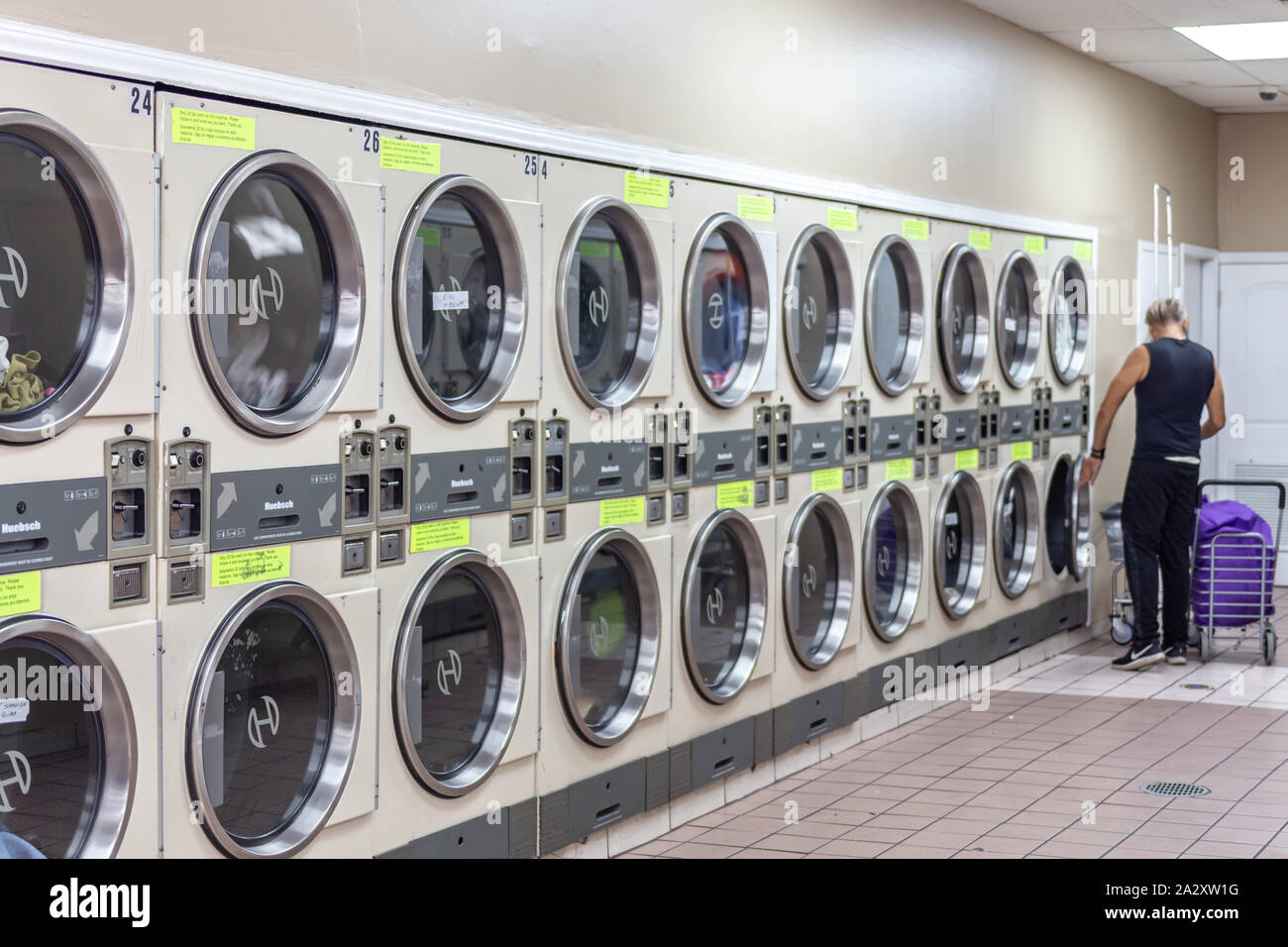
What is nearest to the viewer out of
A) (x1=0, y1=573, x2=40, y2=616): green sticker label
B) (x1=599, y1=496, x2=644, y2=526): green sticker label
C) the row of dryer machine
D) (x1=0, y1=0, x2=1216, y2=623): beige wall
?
(x1=0, y1=573, x2=40, y2=616): green sticker label

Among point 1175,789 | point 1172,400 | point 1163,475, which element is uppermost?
point 1172,400

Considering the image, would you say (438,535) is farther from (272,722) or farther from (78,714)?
(78,714)

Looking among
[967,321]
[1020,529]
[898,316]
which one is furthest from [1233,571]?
[898,316]

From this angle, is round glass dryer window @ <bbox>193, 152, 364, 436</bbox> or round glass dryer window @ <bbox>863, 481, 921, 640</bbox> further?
round glass dryer window @ <bbox>863, 481, 921, 640</bbox>

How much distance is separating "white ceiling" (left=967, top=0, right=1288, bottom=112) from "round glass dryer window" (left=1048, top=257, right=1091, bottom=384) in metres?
1.21

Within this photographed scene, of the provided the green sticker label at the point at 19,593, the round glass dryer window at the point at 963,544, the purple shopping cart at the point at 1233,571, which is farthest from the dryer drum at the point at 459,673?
the purple shopping cart at the point at 1233,571

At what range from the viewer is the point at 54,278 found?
285 centimetres

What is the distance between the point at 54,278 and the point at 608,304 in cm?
201

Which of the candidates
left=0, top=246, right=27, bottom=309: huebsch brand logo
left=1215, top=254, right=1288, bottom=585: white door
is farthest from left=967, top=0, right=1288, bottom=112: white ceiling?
left=0, top=246, right=27, bottom=309: huebsch brand logo

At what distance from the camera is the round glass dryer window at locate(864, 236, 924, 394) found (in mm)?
6293

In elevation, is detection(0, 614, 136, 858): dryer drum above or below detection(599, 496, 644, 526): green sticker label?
below

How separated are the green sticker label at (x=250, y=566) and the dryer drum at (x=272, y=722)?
0.03 m

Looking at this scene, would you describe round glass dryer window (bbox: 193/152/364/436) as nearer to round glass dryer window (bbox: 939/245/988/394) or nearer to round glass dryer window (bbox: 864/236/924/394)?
round glass dryer window (bbox: 864/236/924/394)

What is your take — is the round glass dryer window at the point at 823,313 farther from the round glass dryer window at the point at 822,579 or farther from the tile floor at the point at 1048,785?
the tile floor at the point at 1048,785
